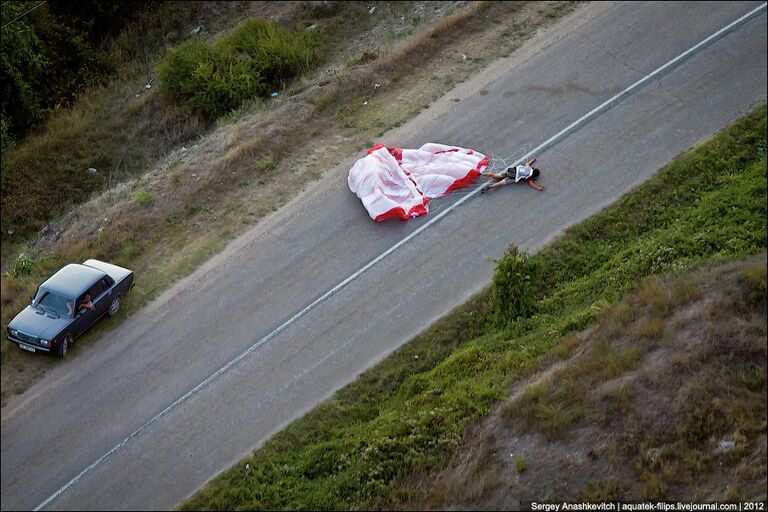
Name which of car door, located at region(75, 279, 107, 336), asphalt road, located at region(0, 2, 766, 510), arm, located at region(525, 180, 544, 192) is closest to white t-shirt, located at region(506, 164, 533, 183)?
arm, located at region(525, 180, 544, 192)

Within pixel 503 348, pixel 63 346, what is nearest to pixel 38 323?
pixel 63 346

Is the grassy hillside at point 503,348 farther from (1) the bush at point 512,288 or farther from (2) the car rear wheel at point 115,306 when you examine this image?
(2) the car rear wheel at point 115,306

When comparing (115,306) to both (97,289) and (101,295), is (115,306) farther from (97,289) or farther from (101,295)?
(97,289)

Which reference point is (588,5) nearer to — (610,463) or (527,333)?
(527,333)

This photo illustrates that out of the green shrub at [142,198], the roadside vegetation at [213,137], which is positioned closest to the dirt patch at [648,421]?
the roadside vegetation at [213,137]

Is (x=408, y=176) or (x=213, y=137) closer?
(x=408, y=176)

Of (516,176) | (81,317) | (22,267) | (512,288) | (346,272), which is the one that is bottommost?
(512,288)
